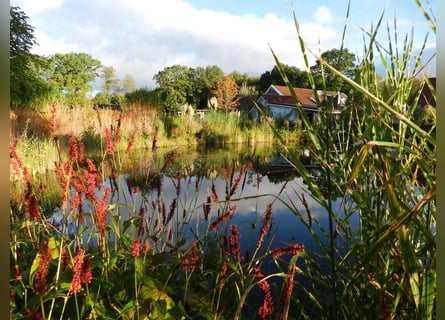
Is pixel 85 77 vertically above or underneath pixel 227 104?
above

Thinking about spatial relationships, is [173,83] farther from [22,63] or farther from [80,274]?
[80,274]

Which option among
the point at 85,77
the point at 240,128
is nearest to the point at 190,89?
the point at 85,77

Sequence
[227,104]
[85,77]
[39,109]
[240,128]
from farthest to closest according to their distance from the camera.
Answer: [85,77] → [227,104] → [240,128] → [39,109]

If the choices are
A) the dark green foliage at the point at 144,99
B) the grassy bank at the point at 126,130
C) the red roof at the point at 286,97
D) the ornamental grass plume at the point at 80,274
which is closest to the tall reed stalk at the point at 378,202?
the ornamental grass plume at the point at 80,274

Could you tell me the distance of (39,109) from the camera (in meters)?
10.1

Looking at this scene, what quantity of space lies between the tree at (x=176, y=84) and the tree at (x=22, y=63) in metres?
17.2

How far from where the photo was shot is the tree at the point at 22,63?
29.1 feet

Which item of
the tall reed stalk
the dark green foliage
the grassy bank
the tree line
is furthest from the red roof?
the tall reed stalk

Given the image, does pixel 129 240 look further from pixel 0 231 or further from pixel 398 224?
pixel 398 224

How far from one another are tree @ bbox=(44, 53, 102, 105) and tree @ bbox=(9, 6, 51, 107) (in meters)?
21.0

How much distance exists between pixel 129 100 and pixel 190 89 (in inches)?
726

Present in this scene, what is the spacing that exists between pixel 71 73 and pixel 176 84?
36.9 feet

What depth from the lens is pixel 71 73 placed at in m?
32.5

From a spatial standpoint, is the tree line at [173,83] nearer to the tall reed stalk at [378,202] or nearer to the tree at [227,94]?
the tree at [227,94]
